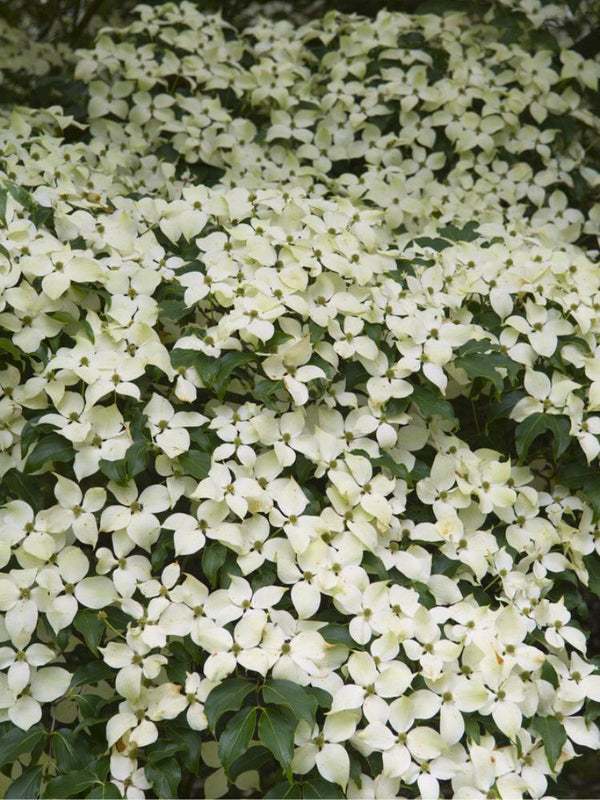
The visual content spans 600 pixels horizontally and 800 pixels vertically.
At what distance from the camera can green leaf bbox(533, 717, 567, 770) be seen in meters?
1.66

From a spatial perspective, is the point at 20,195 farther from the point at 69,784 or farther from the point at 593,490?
the point at 593,490

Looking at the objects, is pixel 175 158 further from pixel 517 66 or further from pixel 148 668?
pixel 148 668

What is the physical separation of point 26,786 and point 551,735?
94cm

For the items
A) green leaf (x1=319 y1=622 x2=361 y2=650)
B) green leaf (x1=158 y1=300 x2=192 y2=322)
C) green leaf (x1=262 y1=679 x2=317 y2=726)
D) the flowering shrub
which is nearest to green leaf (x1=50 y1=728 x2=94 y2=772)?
the flowering shrub

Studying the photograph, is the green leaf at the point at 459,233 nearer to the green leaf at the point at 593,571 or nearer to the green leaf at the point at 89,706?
the green leaf at the point at 593,571

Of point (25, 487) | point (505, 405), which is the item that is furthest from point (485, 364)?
point (25, 487)

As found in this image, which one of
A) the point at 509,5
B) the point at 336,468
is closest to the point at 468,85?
the point at 509,5

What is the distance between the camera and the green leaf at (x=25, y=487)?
5.72 ft

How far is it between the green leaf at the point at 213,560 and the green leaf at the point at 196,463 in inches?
5.2

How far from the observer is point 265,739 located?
150cm

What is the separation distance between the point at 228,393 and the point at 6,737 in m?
0.77

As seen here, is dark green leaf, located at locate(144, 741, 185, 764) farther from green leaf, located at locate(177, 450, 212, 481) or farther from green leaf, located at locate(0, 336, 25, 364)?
green leaf, located at locate(0, 336, 25, 364)

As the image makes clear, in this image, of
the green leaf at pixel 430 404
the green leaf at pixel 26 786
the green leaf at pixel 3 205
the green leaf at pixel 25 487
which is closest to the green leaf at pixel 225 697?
the green leaf at pixel 26 786

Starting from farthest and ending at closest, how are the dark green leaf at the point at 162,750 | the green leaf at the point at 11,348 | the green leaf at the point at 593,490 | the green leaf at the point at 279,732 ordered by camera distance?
the green leaf at the point at 593,490, the green leaf at the point at 11,348, the dark green leaf at the point at 162,750, the green leaf at the point at 279,732
